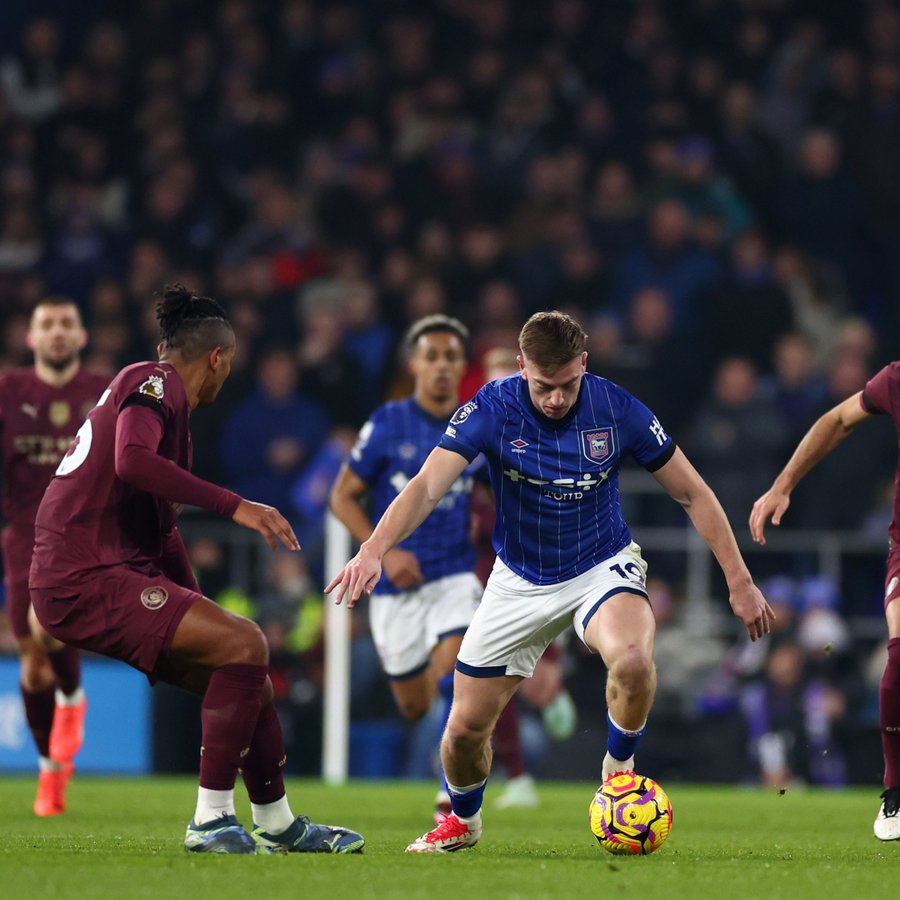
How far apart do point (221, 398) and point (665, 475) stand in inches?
331

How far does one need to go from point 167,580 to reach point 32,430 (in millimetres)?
Answer: 3386

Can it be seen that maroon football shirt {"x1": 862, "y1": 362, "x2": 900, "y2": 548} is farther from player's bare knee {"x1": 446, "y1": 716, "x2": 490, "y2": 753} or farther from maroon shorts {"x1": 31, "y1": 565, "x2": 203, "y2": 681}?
maroon shorts {"x1": 31, "y1": 565, "x2": 203, "y2": 681}

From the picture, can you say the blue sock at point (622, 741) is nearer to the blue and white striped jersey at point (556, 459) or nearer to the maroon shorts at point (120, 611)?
the blue and white striped jersey at point (556, 459)

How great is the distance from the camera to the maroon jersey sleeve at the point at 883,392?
25.1ft

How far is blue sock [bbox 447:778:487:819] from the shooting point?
22.6 feet

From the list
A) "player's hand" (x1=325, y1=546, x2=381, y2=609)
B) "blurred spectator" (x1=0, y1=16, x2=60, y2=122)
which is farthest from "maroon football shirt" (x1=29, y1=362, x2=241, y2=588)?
"blurred spectator" (x1=0, y1=16, x2=60, y2=122)

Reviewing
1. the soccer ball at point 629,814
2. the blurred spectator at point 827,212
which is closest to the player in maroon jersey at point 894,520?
the soccer ball at point 629,814

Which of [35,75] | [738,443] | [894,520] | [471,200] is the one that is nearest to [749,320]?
[738,443]

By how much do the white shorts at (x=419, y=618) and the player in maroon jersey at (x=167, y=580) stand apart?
286 cm

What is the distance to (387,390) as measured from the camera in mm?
15078

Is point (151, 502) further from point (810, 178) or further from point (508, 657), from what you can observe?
point (810, 178)

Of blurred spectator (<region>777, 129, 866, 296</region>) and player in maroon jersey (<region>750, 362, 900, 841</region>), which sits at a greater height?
blurred spectator (<region>777, 129, 866, 296</region>)

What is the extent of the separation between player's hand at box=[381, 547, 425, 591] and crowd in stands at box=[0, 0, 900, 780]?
4891mm

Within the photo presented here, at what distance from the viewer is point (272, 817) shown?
254 inches
